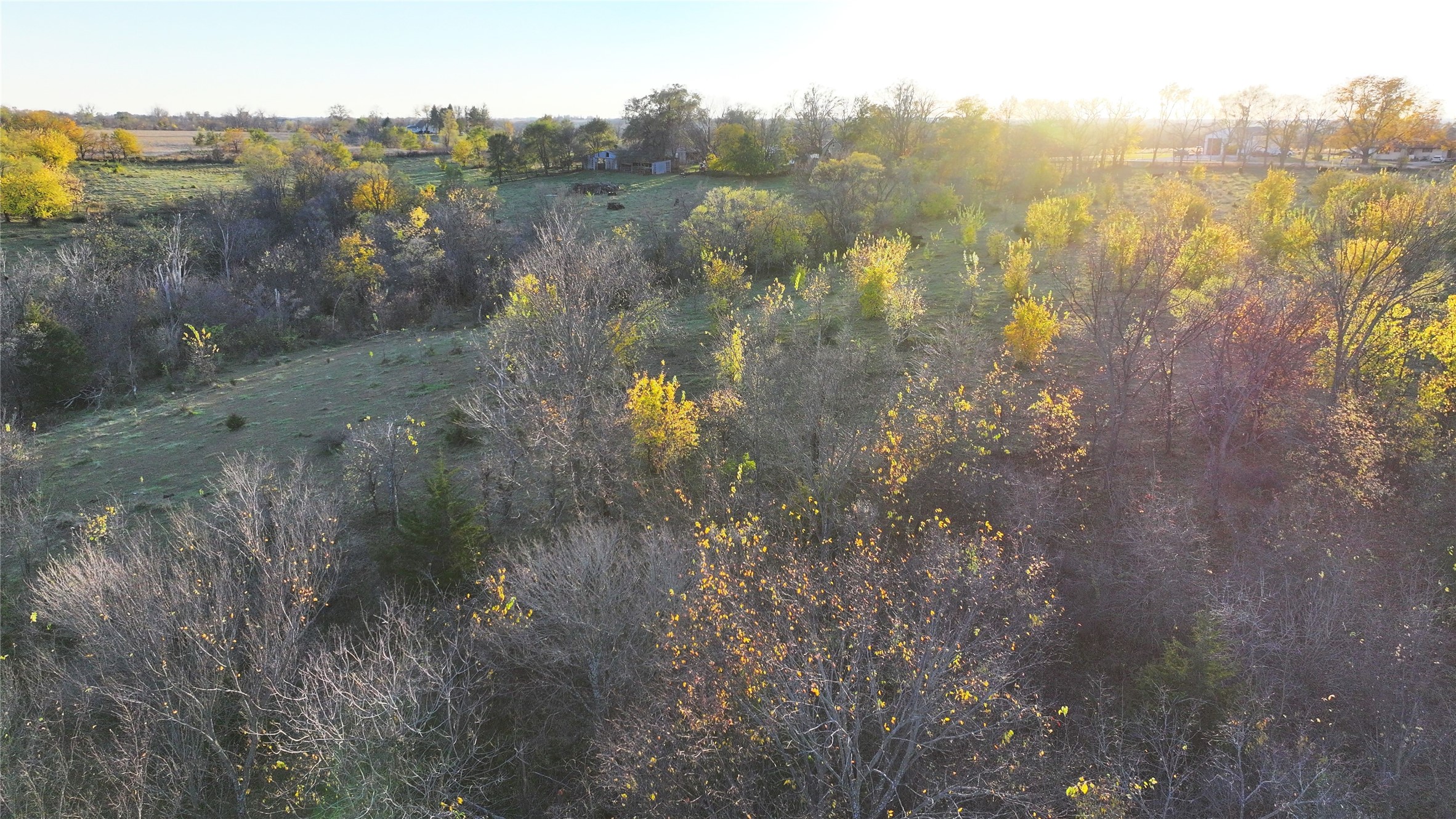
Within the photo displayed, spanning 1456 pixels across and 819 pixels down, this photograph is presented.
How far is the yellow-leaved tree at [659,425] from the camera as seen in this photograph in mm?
17719

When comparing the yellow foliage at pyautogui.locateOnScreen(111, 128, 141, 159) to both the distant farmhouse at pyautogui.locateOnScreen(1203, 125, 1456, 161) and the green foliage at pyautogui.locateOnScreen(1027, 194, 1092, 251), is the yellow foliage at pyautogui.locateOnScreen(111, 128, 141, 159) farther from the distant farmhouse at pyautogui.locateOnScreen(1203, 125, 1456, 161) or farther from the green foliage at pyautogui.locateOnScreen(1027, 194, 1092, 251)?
the distant farmhouse at pyautogui.locateOnScreen(1203, 125, 1456, 161)

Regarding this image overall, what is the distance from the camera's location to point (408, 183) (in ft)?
197

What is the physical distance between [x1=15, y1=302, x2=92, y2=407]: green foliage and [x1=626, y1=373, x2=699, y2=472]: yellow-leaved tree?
92.6 feet

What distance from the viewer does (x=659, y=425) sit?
17.9 meters

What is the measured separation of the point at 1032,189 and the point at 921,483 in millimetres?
45444

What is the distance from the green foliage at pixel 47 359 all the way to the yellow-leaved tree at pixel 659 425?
28232 millimetres

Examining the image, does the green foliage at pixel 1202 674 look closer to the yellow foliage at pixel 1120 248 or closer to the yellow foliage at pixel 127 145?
the yellow foliage at pixel 1120 248

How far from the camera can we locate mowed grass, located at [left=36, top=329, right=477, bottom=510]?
22672 millimetres

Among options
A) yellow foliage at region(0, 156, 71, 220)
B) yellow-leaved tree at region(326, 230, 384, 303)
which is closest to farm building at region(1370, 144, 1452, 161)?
yellow-leaved tree at region(326, 230, 384, 303)

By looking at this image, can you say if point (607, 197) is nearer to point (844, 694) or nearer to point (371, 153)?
point (371, 153)

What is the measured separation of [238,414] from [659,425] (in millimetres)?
20721

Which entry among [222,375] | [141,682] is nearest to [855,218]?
[222,375]

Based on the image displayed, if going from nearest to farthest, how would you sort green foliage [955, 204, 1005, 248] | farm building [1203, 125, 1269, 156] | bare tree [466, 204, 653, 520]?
bare tree [466, 204, 653, 520], green foliage [955, 204, 1005, 248], farm building [1203, 125, 1269, 156]

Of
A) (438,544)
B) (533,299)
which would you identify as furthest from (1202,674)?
(533,299)
